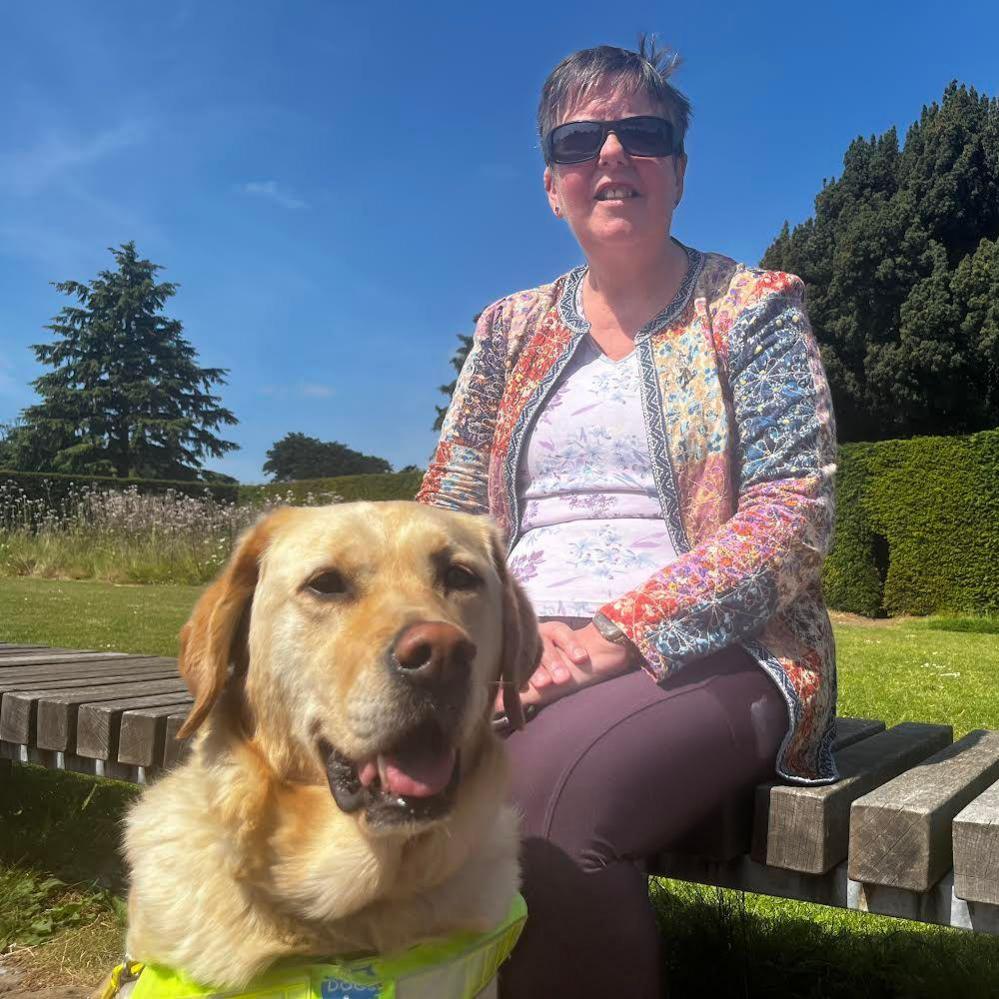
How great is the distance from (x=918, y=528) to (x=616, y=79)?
48.2ft

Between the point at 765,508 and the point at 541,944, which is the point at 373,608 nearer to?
the point at 541,944

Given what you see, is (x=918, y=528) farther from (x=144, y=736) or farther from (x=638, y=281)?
(x=144, y=736)

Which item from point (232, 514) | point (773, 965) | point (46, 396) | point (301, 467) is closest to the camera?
point (773, 965)

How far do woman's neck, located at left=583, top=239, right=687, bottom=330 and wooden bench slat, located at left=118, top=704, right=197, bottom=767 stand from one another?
1.70 metres

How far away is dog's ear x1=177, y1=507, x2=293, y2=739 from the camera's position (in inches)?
76.4

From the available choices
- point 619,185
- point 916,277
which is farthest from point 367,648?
point 916,277

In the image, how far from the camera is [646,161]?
2.65 meters

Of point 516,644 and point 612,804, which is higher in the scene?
point 516,644

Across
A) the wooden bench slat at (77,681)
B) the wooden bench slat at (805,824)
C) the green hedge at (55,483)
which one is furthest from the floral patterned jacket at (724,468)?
the green hedge at (55,483)

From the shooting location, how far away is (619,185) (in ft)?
8.73

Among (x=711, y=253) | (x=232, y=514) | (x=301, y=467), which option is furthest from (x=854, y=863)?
(x=301, y=467)

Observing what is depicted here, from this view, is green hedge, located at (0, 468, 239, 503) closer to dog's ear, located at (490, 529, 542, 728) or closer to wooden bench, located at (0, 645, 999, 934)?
wooden bench, located at (0, 645, 999, 934)

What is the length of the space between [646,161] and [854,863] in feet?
5.93

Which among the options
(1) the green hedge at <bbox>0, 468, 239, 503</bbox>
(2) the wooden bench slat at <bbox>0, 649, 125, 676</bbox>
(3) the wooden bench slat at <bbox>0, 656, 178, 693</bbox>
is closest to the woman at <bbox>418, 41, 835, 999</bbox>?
(3) the wooden bench slat at <bbox>0, 656, 178, 693</bbox>
